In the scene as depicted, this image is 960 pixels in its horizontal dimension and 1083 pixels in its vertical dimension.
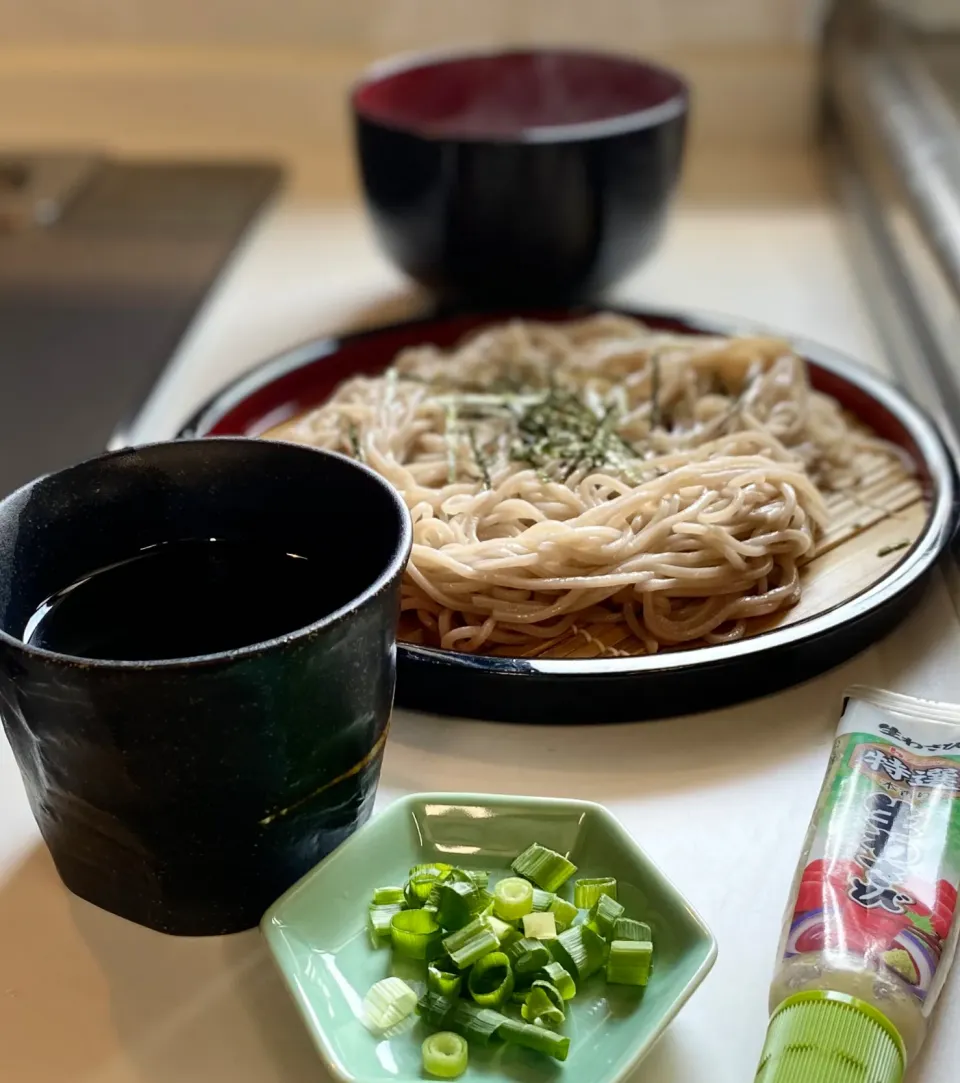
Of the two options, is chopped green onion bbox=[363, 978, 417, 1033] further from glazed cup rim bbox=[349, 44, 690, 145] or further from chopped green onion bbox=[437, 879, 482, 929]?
glazed cup rim bbox=[349, 44, 690, 145]

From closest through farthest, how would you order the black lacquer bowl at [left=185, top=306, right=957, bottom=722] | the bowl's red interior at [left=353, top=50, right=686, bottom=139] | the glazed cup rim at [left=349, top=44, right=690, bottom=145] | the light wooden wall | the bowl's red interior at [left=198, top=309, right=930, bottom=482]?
the black lacquer bowl at [left=185, top=306, right=957, bottom=722], the bowl's red interior at [left=198, top=309, right=930, bottom=482], the glazed cup rim at [left=349, top=44, right=690, bottom=145], the bowl's red interior at [left=353, top=50, right=686, bottom=139], the light wooden wall

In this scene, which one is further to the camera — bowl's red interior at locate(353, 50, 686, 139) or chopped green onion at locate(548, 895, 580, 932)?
bowl's red interior at locate(353, 50, 686, 139)

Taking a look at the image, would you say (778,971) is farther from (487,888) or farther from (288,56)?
(288,56)

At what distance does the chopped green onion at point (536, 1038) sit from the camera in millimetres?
607

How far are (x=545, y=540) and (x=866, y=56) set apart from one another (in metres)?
1.29

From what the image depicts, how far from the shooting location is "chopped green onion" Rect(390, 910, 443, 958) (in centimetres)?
67

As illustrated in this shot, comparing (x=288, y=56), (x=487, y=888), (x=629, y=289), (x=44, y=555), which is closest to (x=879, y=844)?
(x=487, y=888)

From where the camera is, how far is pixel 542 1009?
626mm

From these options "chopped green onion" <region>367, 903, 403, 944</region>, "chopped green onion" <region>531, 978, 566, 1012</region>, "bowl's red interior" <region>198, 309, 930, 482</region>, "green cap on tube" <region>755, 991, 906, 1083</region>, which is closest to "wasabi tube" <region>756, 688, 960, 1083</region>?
"green cap on tube" <region>755, 991, 906, 1083</region>

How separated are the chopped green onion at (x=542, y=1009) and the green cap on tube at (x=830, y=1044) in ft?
0.33

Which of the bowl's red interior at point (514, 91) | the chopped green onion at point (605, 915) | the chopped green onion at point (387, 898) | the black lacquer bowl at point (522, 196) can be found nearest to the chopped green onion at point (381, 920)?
the chopped green onion at point (387, 898)

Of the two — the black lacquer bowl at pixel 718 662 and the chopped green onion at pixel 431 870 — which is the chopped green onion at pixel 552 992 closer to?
the chopped green onion at pixel 431 870

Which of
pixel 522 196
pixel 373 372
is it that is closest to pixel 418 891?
pixel 373 372

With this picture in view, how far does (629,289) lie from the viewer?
1.67 m
